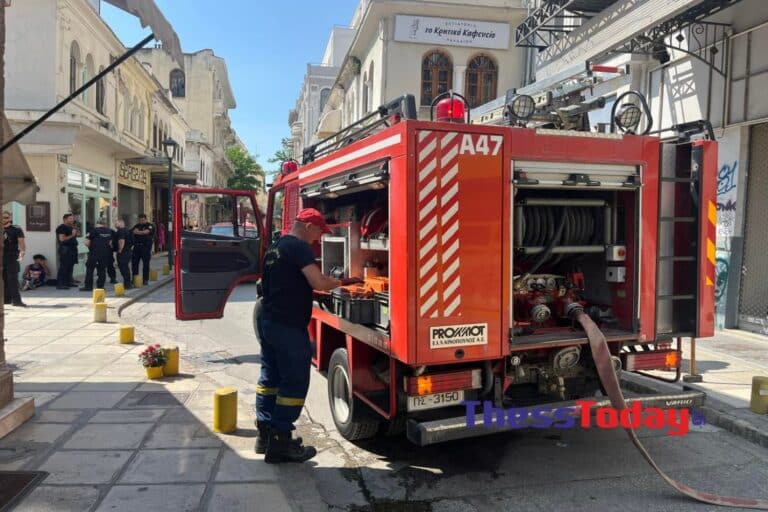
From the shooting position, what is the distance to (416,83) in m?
18.3

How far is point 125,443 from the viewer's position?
14.6 ft

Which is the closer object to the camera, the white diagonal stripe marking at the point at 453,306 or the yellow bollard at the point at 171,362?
the white diagonal stripe marking at the point at 453,306

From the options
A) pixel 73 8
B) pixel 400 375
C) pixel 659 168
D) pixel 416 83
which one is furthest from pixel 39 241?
pixel 659 168

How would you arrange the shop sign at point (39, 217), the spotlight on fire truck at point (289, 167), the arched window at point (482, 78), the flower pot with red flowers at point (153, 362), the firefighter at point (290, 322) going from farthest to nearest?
the arched window at point (482, 78) → the shop sign at point (39, 217) → the spotlight on fire truck at point (289, 167) → the flower pot with red flowers at point (153, 362) → the firefighter at point (290, 322)

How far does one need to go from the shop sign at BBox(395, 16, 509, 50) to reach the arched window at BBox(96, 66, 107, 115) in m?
9.35

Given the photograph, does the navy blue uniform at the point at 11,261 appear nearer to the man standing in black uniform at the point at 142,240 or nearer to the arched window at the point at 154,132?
the man standing in black uniform at the point at 142,240

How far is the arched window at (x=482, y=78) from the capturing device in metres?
18.5

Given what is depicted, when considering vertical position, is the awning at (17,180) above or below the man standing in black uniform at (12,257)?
above

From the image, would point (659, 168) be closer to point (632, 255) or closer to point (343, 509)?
point (632, 255)

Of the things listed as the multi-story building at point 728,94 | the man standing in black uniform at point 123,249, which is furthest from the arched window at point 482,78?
the man standing in black uniform at point 123,249

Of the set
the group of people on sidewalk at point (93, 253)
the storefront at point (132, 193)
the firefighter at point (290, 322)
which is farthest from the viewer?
the storefront at point (132, 193)

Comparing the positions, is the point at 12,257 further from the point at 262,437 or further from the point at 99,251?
the point at 262,437

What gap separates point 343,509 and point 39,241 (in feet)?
44.7

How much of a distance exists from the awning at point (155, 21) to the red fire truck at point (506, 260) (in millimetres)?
1506
